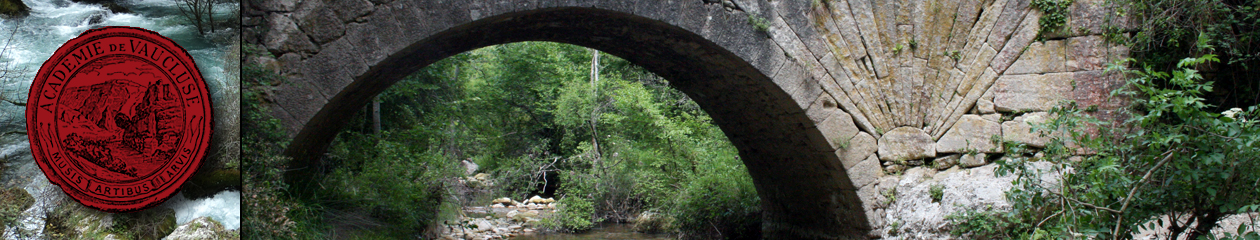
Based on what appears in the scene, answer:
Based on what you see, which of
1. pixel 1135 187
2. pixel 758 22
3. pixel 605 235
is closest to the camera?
pixel 1135 187

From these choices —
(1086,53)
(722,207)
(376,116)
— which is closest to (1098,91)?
(1086,53)

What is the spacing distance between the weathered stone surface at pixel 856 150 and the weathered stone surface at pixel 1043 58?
109 centimetres

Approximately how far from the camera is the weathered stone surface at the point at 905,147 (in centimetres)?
507

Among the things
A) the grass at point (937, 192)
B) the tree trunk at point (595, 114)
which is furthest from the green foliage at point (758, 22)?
the tree trunk at point (595, 114)

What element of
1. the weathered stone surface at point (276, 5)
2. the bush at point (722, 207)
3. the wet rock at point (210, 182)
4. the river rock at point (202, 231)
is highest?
the weathered stone surface at point (276, 5)

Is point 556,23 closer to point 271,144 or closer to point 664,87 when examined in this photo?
point 271,144

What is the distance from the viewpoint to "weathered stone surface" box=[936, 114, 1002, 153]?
4992 mm

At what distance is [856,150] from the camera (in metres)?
5.02

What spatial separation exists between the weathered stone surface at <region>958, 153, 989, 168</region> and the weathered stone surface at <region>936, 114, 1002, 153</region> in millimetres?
39

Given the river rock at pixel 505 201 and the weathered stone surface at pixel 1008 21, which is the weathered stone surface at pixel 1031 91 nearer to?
the weathered stone surface at pixel 1008 21

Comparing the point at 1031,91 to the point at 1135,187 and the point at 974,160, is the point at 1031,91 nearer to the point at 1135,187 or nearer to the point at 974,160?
the point at 974,160

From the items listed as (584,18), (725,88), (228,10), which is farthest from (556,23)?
(228,10)

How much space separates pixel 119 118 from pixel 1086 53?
5.31 meters

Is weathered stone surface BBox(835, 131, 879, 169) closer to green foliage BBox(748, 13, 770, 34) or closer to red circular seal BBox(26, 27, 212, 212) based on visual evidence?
green foliage BBox(748, 13, 770, 34)
